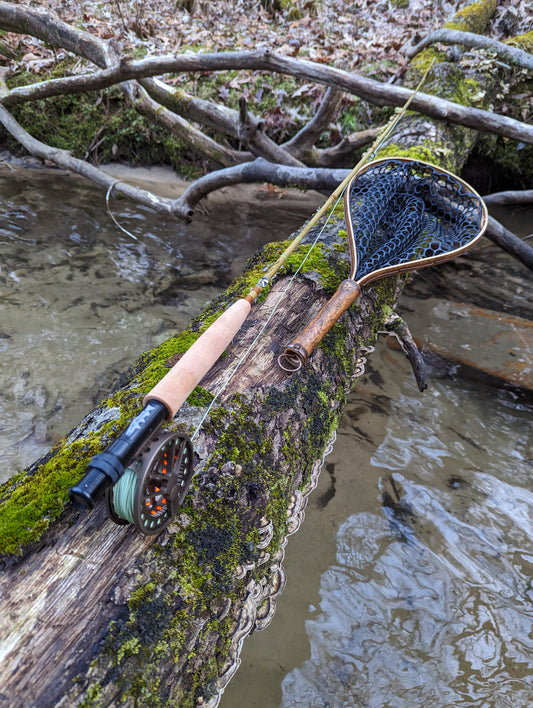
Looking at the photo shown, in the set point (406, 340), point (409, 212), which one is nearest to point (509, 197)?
point (409, 212)

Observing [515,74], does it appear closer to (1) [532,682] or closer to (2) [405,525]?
(2) [405,525]

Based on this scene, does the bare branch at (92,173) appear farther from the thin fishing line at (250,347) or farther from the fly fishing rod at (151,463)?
the fly fishing rod at (151,463)

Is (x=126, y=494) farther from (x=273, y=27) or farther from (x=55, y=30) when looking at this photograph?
(x=273, y=27)

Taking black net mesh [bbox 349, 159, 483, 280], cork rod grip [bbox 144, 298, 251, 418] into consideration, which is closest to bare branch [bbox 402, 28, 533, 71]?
black net mesh [bbox 349, 159, 483, 280]

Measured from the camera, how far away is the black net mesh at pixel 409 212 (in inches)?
128

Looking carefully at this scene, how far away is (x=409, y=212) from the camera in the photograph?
3529 millimetres

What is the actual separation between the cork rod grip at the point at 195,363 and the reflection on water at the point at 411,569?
1712mm

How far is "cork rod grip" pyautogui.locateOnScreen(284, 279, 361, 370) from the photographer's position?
237 cm

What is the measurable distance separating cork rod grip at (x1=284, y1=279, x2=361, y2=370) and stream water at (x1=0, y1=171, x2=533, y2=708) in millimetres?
1556

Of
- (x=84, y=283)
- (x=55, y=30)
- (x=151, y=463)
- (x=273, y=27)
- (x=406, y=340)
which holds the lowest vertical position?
(x=84, y=283)

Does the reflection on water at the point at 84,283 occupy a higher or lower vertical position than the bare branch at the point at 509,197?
lower

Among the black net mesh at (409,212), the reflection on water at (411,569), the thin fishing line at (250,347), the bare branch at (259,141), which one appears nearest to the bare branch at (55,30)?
the bare branch at (259,141)

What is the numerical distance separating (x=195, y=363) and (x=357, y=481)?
2295 mm

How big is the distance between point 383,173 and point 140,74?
2.73 metres
